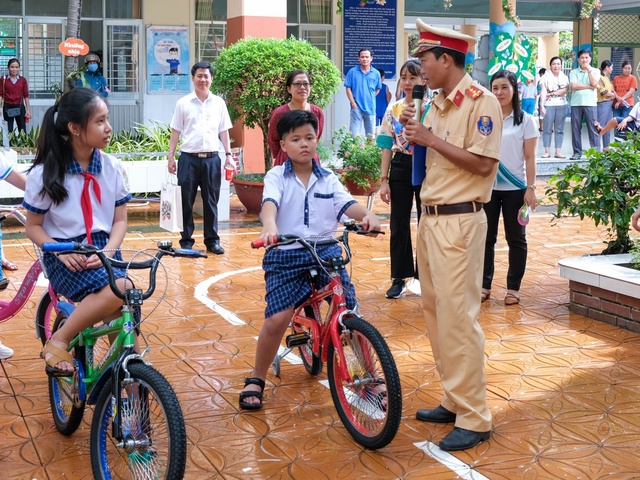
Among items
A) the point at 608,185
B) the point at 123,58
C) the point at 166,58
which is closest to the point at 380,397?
the point at 608,185

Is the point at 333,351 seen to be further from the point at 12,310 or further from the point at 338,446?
the point at 12,310

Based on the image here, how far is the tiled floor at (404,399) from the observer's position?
4.24 metres

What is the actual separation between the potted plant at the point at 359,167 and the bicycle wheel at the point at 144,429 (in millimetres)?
7222

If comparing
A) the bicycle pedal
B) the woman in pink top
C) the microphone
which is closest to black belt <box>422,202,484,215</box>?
the microphone

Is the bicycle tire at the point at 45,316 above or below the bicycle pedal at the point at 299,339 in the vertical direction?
above

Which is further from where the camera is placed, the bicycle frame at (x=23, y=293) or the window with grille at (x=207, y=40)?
the window with grille at (x=207, y=40)

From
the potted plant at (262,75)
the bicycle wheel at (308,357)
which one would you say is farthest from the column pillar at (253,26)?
the bicycle wheel at (308,357)

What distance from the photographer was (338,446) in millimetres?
4457

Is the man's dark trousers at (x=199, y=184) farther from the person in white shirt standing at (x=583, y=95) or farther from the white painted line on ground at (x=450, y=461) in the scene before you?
the person in white shirt standing at (x=583, y=95)

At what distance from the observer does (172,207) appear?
Answer: 9.23 meters

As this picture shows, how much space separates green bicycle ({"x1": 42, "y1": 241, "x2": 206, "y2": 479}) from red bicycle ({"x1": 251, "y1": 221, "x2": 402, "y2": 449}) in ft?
2.35

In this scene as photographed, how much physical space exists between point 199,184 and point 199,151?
351 millimetres

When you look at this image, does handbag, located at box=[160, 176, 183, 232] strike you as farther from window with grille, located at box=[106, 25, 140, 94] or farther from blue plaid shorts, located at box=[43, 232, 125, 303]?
window with grille, located at box=[106, 25, 140, 94]

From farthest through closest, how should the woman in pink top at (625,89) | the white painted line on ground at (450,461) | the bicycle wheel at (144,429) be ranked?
the woman in pink top at (625,89) < the white painted line on ground at (450,461) < the bicycle wheel at (144,429)
